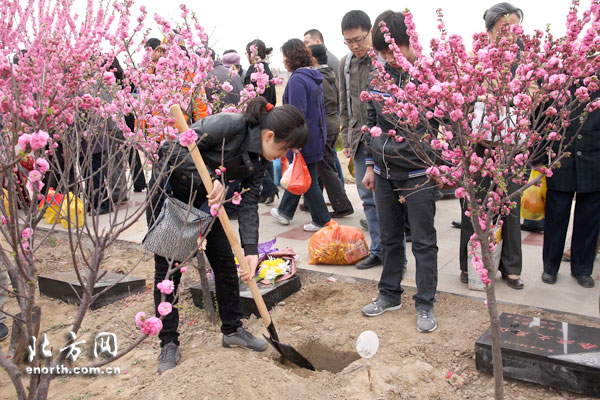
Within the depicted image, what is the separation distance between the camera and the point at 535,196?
4.74 metres

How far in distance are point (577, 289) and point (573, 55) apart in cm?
240

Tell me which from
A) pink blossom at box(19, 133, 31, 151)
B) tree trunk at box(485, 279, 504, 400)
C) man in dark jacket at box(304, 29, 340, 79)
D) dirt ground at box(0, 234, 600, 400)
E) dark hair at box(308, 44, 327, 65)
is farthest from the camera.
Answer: man in dark jacket at box(304, 29, 340, 79)

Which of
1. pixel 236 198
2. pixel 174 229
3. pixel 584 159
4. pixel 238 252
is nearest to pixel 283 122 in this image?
pixel 236 198

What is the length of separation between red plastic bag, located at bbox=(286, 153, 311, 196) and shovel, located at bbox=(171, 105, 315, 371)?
2.33 meters

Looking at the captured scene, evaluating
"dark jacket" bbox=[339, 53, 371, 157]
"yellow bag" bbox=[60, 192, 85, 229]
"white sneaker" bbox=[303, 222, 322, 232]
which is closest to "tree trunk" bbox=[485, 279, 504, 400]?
"yellow bag" bbox=[60, 192, 85, 229]

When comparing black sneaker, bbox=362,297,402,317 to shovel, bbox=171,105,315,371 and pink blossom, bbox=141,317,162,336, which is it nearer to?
shovel, bbox=171,105,315,371

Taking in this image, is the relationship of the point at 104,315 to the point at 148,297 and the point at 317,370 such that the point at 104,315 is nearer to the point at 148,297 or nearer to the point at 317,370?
the point at 148,297

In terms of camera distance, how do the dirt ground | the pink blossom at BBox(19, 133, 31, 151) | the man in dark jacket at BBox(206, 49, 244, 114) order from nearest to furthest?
the pink blossom at BBox(19, 133, 31, 151)
the dirt ground
the man in dark jacket at BBox(206, 49, 244, 114)

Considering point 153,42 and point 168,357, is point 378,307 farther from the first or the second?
point 153,42

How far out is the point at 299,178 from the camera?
5.50 metres

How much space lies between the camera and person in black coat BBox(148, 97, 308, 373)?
2982mm

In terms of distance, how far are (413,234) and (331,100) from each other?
3136 mm

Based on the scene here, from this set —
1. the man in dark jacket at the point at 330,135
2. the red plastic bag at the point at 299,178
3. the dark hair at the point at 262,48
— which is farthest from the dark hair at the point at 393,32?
the dark hair at the point at 262,48

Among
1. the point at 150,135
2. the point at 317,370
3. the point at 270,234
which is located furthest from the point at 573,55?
the point at 270,234
